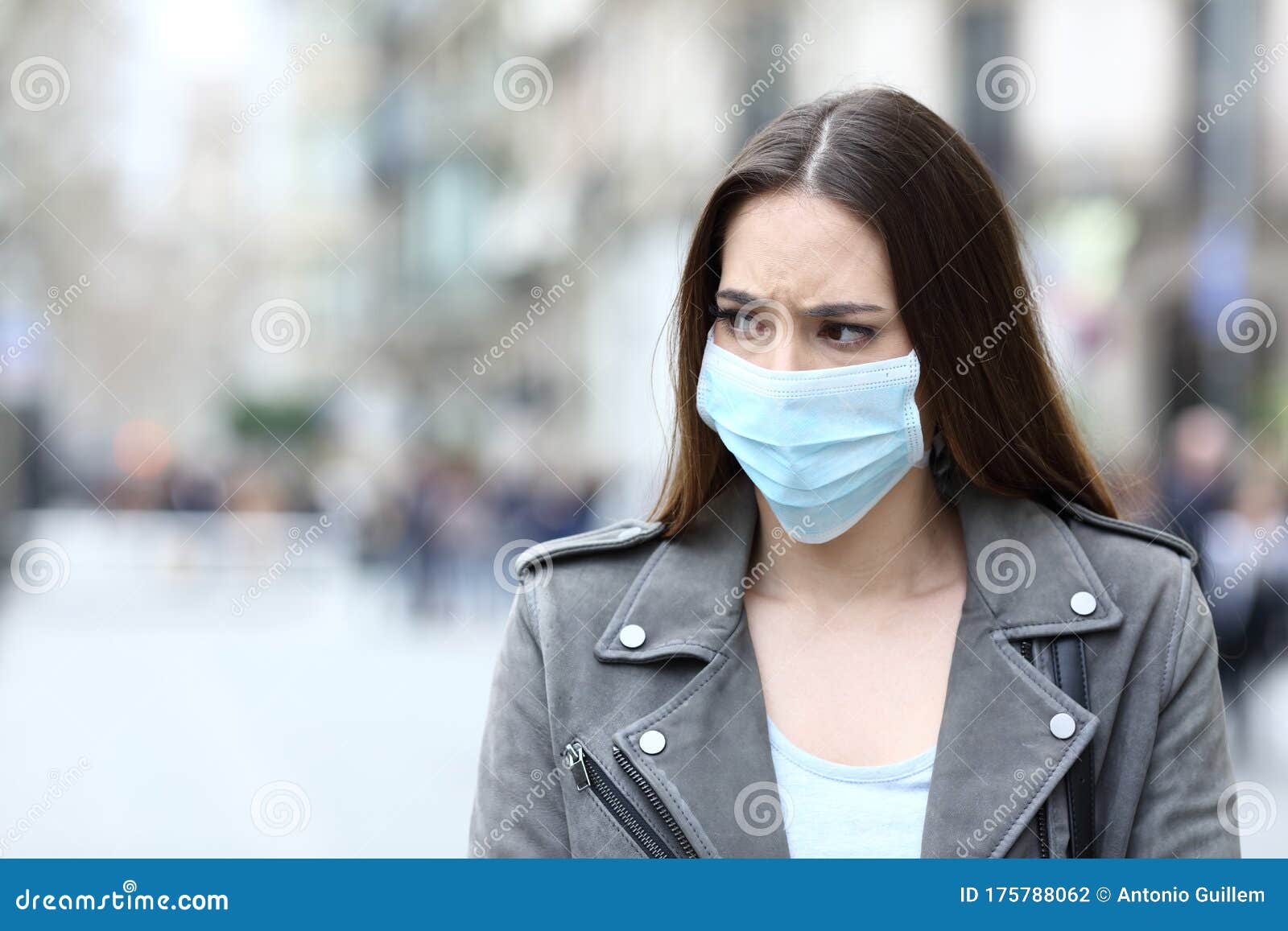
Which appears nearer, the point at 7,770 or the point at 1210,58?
the point at 7,770

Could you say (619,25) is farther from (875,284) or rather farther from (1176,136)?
(875,284)

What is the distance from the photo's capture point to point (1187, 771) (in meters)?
2.14

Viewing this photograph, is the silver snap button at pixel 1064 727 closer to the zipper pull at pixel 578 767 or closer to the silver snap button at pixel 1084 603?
the silver snap button at pixel 1084 603

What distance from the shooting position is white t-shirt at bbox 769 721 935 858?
2152 millimetres

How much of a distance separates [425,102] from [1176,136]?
28577 mm

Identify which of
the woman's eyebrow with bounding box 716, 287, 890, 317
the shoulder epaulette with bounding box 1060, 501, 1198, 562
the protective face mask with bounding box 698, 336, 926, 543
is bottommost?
the shoulder epaulette with bounding box 1060, 501, 1198, 562

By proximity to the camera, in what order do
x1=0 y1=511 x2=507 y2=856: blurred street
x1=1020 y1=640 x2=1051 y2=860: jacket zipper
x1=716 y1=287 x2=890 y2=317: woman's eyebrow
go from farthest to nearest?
x1=0 y1=511 x2=507 y2=856: blurred street < x1=716 y1=287 x2=890 y2=317: woman's eyebrow < x1=1020 y1=640 x2=1051 y2=860: jacket zipper

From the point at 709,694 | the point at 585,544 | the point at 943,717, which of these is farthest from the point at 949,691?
the point at 585,544

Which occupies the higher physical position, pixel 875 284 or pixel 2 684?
pixel 875 284

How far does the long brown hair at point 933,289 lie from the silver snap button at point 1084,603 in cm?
26

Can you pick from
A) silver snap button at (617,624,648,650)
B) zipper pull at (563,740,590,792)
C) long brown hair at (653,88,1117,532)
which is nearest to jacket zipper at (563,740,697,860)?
zipper pull at (563,740,590,792)

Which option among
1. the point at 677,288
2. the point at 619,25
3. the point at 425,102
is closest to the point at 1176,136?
the point at 619,25

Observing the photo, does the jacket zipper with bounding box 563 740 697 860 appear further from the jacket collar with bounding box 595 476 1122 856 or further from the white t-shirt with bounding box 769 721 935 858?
the white t-shirt with bounding box 769 721 935 858
